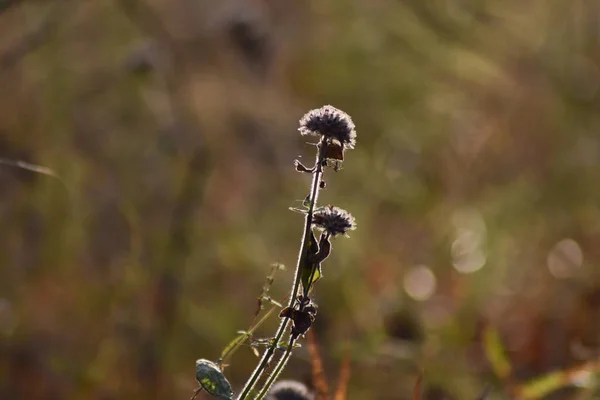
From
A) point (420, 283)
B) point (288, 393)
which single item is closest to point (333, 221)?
point (288, 393)

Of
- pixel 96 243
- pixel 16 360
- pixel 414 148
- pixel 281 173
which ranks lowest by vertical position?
pixel 16 360

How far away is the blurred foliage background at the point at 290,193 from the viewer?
89.4 inches

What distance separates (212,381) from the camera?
1.00 m

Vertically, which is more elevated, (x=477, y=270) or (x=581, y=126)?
(x=581, y=126)

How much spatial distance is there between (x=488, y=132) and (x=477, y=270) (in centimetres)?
95

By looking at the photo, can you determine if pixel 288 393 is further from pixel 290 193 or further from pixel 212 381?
pixel 290 193

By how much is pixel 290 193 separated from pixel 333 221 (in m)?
2.09

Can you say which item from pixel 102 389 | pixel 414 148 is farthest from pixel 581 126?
pixel 102 389

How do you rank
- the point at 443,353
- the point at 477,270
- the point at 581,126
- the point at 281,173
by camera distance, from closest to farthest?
the point at 443,353, the point at 477,270, the point at 281,173, the point at 581,126

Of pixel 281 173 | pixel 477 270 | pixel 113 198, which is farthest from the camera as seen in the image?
pixel 281 173

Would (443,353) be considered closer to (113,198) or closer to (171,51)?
(113,198)

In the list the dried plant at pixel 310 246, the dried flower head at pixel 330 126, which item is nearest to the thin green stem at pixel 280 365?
the dried plant at pixel 310 246

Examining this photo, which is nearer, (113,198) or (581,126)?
(113,198)

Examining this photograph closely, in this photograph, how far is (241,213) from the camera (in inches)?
117
